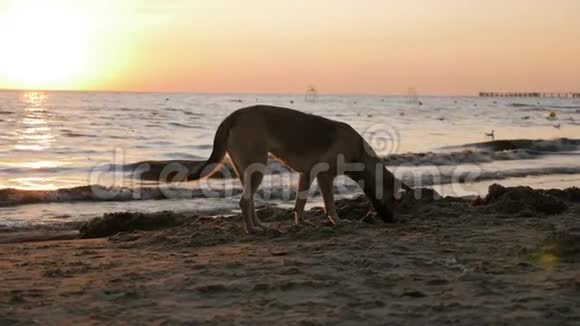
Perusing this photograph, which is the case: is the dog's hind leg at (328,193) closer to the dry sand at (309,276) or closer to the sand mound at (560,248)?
the dry sand at (309,276)

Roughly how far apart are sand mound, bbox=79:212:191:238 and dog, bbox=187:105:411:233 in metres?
1.53

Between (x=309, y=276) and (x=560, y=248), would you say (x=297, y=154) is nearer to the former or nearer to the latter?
(x=309, y=276)

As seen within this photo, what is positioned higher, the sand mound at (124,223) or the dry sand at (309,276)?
the dry sand at (309,276)

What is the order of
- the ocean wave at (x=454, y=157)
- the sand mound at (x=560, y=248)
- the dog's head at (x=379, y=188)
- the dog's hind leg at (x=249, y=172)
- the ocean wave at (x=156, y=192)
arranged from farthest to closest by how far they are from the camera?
1. the ocean wave at (x=454, y=157)
2. the ocean wave at (x=156, y=192)
3. the dog's head at (x=379, y=188)
4. the dog's hind leg at (x=249, y=172)
5. the sand mound at (x=560, y=248)

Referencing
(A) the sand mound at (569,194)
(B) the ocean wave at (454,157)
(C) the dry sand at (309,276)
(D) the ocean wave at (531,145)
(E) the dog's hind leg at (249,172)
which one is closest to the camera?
(C) the dry sand at (309,276)

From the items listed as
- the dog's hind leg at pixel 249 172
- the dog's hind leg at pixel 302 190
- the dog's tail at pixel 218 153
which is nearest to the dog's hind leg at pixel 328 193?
the dog's hind leg at pixel 302 190

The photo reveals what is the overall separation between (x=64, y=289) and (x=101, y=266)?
33.7 inches

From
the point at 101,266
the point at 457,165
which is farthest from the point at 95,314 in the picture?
the point at 457,165

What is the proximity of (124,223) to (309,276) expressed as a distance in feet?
14.6

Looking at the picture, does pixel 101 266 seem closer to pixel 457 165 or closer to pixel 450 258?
pixel 450 258

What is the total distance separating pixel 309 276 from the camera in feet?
16.2

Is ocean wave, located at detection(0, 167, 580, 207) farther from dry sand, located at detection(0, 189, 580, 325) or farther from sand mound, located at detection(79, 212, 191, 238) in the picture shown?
dry sand, located at detection(0, 189, 580, 325)

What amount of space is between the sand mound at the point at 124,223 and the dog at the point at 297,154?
5.02 feet

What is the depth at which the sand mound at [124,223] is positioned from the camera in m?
8.45
